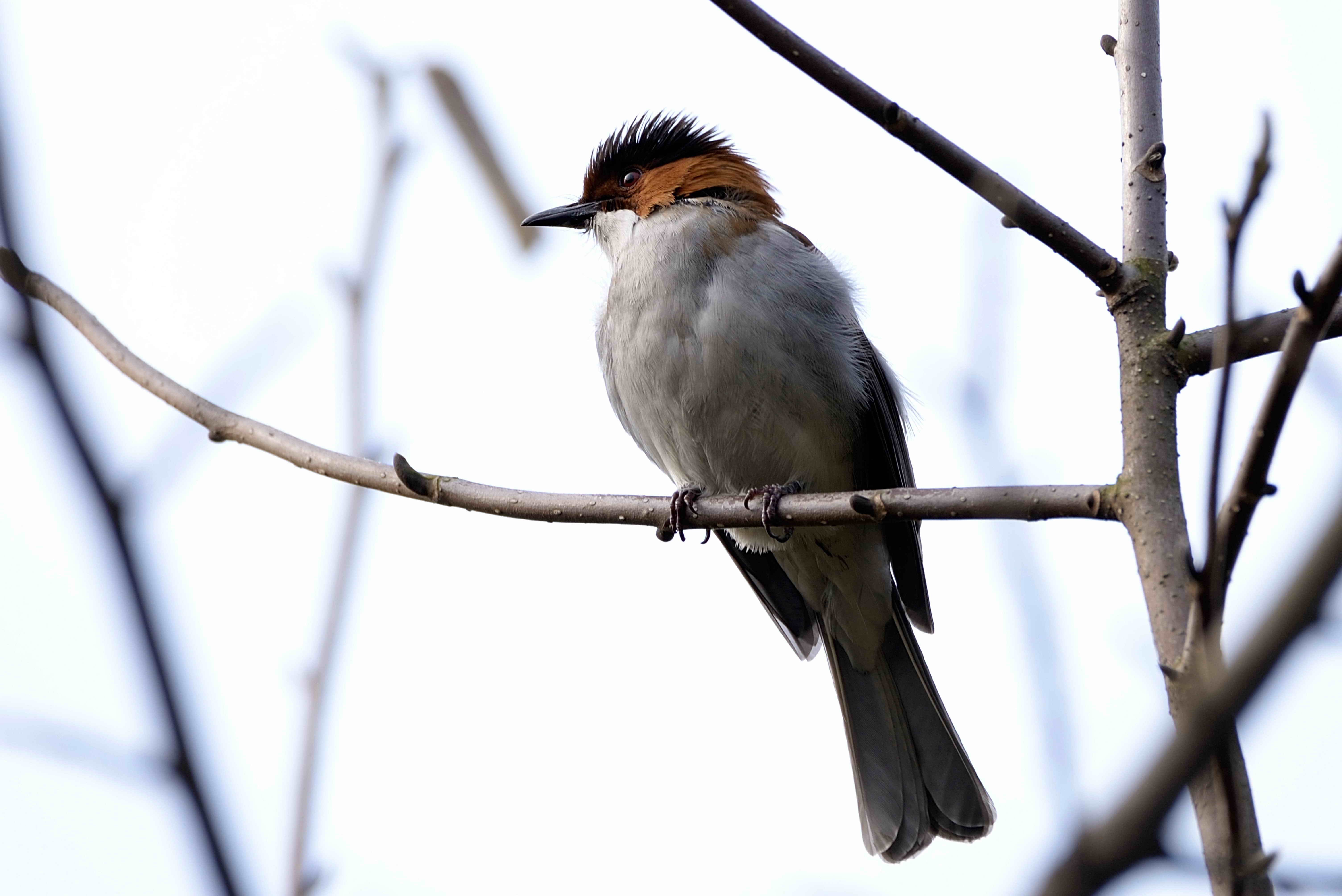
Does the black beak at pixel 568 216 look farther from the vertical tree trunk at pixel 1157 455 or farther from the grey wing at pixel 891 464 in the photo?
the vertical tree trunk at pixel 1157 455

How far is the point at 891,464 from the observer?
5852 millimetres

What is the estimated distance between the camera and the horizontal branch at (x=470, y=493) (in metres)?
3.41

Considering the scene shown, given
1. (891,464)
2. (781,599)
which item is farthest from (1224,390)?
(781,599)

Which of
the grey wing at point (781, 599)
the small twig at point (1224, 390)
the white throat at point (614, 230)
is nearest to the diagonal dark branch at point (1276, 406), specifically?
the small twig at point (1224, 390)

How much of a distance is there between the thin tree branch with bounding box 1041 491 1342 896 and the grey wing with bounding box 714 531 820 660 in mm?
5376

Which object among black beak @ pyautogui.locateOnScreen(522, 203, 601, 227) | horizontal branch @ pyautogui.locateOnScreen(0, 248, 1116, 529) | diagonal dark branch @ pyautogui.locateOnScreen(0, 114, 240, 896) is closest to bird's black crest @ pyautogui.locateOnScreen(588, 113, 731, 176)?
black beak @ pyautogui.locateOnScreen(522, 203, 601, 227)

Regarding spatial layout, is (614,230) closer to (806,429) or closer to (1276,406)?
(806,429)

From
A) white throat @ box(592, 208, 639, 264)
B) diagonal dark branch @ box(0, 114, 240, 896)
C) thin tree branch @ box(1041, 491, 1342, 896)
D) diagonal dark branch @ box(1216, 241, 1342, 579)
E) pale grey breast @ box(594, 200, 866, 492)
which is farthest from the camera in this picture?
white throat @ box(592, 208, 639, 264)

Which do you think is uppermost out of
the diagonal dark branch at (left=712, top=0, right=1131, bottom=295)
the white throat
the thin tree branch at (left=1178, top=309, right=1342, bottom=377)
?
the white throat

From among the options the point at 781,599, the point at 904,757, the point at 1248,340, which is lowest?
the point at 904,757

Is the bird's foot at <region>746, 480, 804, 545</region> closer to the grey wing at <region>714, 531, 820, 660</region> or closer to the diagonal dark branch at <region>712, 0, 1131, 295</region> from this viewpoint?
the grey wing at <region>714, 531, 820, 660</region>

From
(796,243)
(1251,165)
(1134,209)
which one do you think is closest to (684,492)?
(796,243)

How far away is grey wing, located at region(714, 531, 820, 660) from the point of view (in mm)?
6398

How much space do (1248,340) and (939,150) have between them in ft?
2.80
